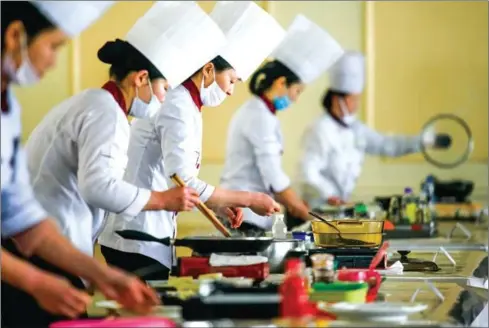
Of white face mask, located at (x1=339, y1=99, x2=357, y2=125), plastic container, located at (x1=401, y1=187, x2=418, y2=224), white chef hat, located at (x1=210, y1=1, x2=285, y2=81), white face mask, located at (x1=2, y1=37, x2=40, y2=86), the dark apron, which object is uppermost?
white chef hat, located at (x1=210, y1=1, x2=285, y2=81)

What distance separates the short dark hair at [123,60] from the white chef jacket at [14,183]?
710 millimetres

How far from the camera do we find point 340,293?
2113 millimetres

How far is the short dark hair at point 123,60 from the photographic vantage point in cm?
268

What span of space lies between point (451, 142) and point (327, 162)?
0.97 m

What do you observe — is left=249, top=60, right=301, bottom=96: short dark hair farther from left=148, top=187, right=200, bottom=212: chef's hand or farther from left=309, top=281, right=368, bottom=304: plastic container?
left=309, top=281, right=368, bottom=304: plastic container

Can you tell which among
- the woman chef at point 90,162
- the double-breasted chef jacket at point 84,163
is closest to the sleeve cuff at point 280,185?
the woman chef at point 90,162

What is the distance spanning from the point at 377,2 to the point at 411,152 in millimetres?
912

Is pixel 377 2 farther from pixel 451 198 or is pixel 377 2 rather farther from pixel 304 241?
pixel 304 241

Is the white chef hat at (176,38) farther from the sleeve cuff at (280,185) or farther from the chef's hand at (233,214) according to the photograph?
the sleeve cuff at (280,185)

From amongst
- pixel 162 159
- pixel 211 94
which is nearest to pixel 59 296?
pixel 162 159

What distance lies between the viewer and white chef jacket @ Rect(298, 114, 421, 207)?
18.2 ft

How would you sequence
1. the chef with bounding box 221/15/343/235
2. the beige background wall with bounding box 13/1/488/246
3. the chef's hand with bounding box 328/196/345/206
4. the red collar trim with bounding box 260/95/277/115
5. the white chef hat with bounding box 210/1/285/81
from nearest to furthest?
the white chef hat with bounding box 210/1/285/81 → the chef with bounding box 221/15/343/235 → the red collar trim with bounding box 260/95/277/115 → the chef's hand with bounding box 328/196/345/206 → the beige background wall with bounding box 13/1/488/246

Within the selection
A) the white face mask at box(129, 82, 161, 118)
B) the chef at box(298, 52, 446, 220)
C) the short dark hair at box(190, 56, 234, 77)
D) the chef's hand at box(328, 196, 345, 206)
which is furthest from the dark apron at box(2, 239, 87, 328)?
the chef at box(298, 52, 446, 220)

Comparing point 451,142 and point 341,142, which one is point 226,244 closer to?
point 341,142
